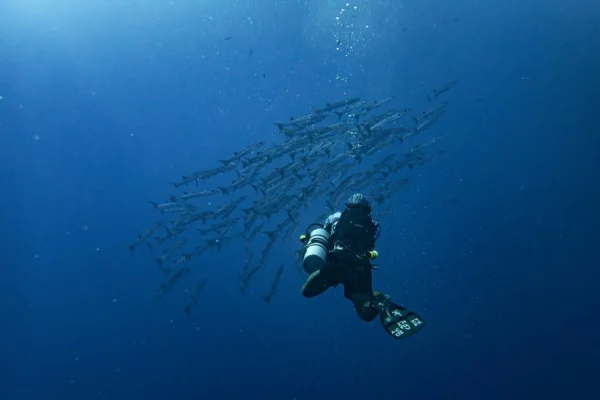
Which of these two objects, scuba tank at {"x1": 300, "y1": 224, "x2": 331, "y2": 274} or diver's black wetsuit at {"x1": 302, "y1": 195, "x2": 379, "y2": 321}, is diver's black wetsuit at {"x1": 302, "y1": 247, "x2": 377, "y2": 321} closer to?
diver's black wetsuit at {"x1": 302, "y1": 195, "x2": 379, "y2": 321}

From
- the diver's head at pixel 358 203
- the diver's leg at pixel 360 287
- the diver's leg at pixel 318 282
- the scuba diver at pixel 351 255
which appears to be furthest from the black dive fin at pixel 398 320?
the diver's head at pixel 358 203

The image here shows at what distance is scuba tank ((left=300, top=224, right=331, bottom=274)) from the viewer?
12.1 ft

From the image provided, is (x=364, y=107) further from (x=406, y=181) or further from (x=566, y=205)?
(x=566, y=205)

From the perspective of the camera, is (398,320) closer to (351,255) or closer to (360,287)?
(360,287)

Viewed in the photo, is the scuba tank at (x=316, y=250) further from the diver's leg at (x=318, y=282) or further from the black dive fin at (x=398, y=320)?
Answer: the black dive fin at (x=398, y=320)

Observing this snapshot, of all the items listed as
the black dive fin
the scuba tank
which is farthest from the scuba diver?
the black dive fin

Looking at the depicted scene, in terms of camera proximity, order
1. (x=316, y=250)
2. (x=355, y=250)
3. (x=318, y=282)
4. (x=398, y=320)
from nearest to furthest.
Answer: (x=398, y=320), (x=316, y=250), (x=355, y=250), (x=318, y=282)

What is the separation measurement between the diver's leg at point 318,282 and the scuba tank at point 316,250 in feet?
0.58

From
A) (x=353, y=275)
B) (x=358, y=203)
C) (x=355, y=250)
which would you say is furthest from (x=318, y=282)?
(x=358, y=203)

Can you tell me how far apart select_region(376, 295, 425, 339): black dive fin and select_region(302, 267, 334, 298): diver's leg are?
0.63 metres

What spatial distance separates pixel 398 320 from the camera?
136 inches

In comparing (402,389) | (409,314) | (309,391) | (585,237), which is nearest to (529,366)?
(402,389)

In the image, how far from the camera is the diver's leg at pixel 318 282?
409 centimetres

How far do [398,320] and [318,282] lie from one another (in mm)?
964
